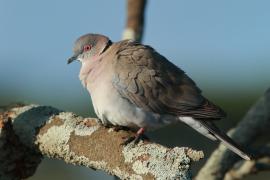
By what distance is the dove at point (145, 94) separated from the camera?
5906mm

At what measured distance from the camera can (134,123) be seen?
231 inches

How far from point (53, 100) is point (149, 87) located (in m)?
14.0

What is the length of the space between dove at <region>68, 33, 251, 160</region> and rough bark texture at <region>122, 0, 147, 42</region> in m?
0.48

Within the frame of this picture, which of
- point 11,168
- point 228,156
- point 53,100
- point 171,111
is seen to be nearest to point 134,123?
point 171,111

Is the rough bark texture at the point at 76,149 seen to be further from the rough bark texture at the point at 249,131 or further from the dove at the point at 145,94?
the rough bark texture at the point at 249,131

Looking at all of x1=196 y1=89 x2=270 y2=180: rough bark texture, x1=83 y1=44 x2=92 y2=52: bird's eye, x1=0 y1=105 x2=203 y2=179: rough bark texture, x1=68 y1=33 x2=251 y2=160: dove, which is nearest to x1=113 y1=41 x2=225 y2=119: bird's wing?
x1=68 y1=33 x2=251 y2=160: dove

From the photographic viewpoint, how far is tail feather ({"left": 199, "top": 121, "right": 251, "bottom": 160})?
5.43 meters

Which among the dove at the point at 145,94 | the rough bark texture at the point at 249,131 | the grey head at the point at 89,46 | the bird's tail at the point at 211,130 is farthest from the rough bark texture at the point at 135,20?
the rough bark texture at the point at 249,131

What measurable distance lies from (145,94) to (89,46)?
1.06 metres

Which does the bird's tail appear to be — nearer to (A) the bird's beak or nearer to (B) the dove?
(B) the dove

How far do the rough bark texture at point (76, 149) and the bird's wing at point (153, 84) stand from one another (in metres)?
0.90

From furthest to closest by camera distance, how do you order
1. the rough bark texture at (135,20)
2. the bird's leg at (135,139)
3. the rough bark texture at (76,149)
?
the rough bark texture at (135,20) → the bird's leg at (135,139) → the rough bark texture at (76,149)

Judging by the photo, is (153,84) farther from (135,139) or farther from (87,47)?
(135,139)

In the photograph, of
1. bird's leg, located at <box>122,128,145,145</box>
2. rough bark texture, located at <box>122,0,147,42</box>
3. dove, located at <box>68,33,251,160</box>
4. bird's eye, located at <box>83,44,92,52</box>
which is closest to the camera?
bird's leg, located at <box>122,128,145,145</box>
